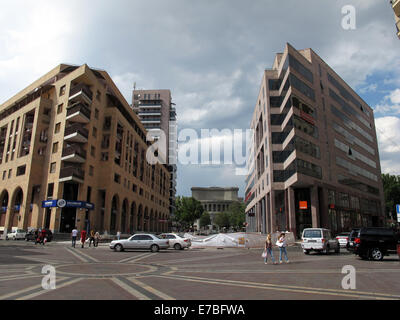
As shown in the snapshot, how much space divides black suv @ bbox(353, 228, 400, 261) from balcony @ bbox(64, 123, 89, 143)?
1512 inches

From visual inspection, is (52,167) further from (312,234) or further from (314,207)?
(314,207)

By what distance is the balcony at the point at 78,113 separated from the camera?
141ft

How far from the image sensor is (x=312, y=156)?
1753 inches

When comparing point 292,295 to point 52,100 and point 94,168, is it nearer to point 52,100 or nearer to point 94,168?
point 94,168

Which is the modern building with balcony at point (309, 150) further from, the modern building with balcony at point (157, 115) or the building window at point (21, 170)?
the modern building with balcony at point (157, 115)

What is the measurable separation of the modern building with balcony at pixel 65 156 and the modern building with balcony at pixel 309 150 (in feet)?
90.5

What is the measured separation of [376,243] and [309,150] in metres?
28.1

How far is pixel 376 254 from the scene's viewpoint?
1722 centimetres

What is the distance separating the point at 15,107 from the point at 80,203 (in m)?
30.9

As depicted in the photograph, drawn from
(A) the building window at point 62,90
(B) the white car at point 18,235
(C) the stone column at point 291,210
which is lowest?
(B) the white car at point 18,235

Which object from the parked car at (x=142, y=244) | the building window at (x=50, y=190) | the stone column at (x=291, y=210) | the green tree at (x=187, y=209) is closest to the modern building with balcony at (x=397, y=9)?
the parked car at (x=142, y=244)

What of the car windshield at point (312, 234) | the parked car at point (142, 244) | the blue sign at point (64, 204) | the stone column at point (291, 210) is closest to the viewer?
the car windshield at point (312, 234)

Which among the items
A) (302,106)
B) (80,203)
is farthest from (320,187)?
(80,203)

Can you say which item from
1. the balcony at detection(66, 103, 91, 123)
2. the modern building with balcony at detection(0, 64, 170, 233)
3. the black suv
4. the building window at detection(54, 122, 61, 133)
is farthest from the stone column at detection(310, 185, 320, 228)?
the building window at detection(54, 122, 61, 133)
